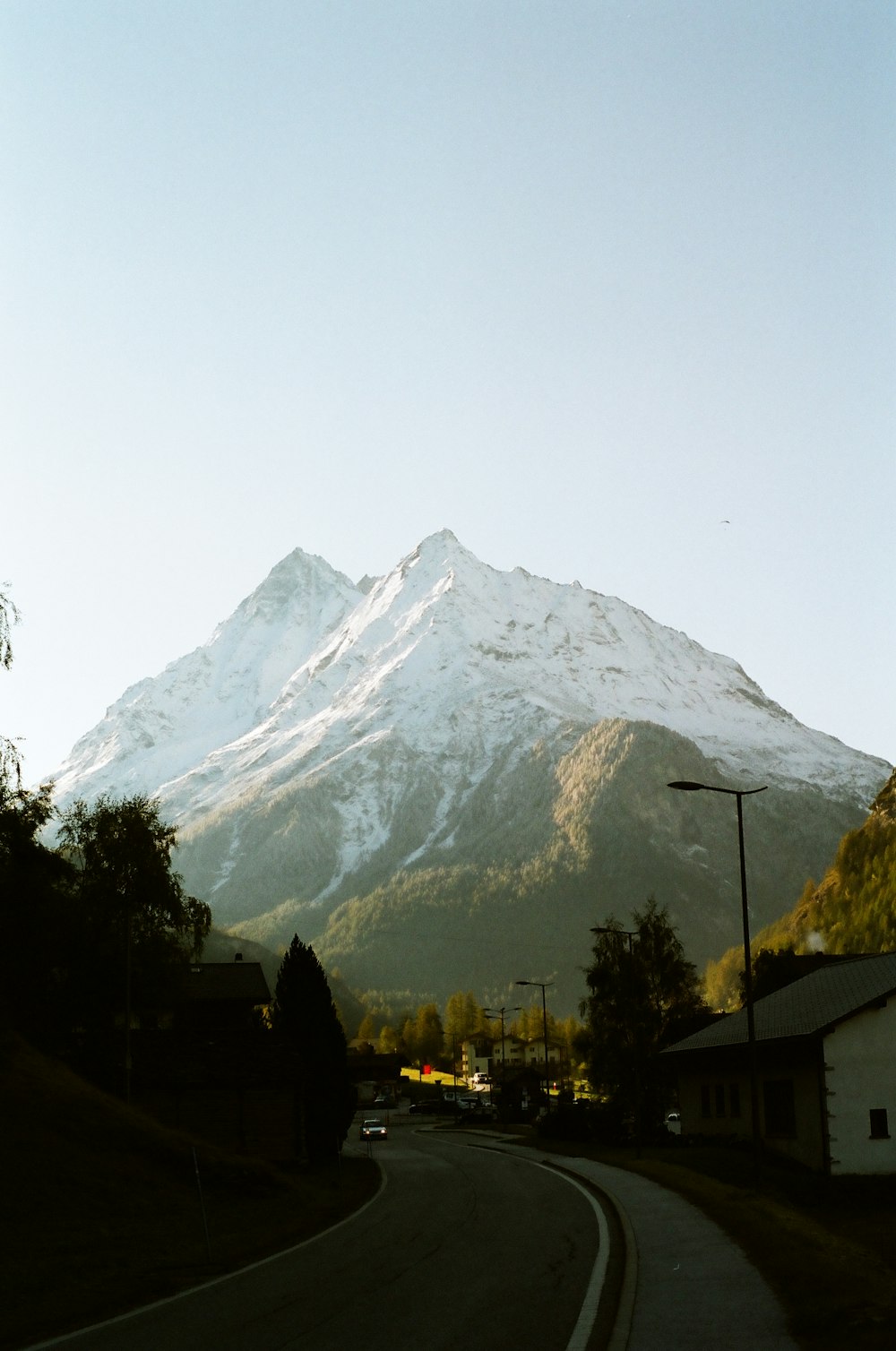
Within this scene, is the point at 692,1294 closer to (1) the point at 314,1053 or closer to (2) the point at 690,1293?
(2) the point at 690,1293

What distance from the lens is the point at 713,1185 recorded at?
3684cm

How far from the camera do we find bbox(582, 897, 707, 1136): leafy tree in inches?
3292

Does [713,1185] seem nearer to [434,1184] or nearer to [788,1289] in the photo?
[434,1184]

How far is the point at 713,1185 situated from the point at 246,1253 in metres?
16.7

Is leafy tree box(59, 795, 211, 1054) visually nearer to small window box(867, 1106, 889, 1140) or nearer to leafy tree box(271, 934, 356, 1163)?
leafy tree box(271, 934, 356, 1163)

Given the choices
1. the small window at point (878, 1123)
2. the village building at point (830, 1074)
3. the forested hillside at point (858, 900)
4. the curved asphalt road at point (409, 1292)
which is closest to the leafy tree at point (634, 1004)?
the village building at point (830, 1074)

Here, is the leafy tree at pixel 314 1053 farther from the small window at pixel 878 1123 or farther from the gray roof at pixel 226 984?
the small window at pixel 878 1123

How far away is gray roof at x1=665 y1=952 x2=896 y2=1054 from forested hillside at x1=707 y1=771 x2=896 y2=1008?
261ft

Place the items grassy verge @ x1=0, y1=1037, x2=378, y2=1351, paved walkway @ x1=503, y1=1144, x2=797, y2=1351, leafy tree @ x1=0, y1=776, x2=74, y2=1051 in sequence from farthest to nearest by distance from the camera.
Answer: leafy tree @ x1=0, y1=776, x2=74, y2=1051 < grassy verge @ x1=0, y1=1037, x2=378, y2=1351 < paved walkway @ x1=503, y1=1144, x2=797, y2=1351

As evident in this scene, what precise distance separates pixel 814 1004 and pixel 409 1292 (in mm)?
32358

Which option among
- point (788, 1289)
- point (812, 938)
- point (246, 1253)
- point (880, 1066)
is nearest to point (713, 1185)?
point (880, 1066)

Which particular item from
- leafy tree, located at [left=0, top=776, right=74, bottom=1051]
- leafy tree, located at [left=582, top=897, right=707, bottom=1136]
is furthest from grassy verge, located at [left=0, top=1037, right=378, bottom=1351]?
leafy tree, located at [left=582, top=897, right=707, bottom=1136]

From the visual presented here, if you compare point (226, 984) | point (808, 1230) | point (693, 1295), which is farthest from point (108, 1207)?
point (226, 984)

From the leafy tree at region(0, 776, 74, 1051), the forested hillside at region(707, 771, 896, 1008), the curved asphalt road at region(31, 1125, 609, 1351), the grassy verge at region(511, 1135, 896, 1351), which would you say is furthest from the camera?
the forested hillside at region(707, 771, 896, 1008)
